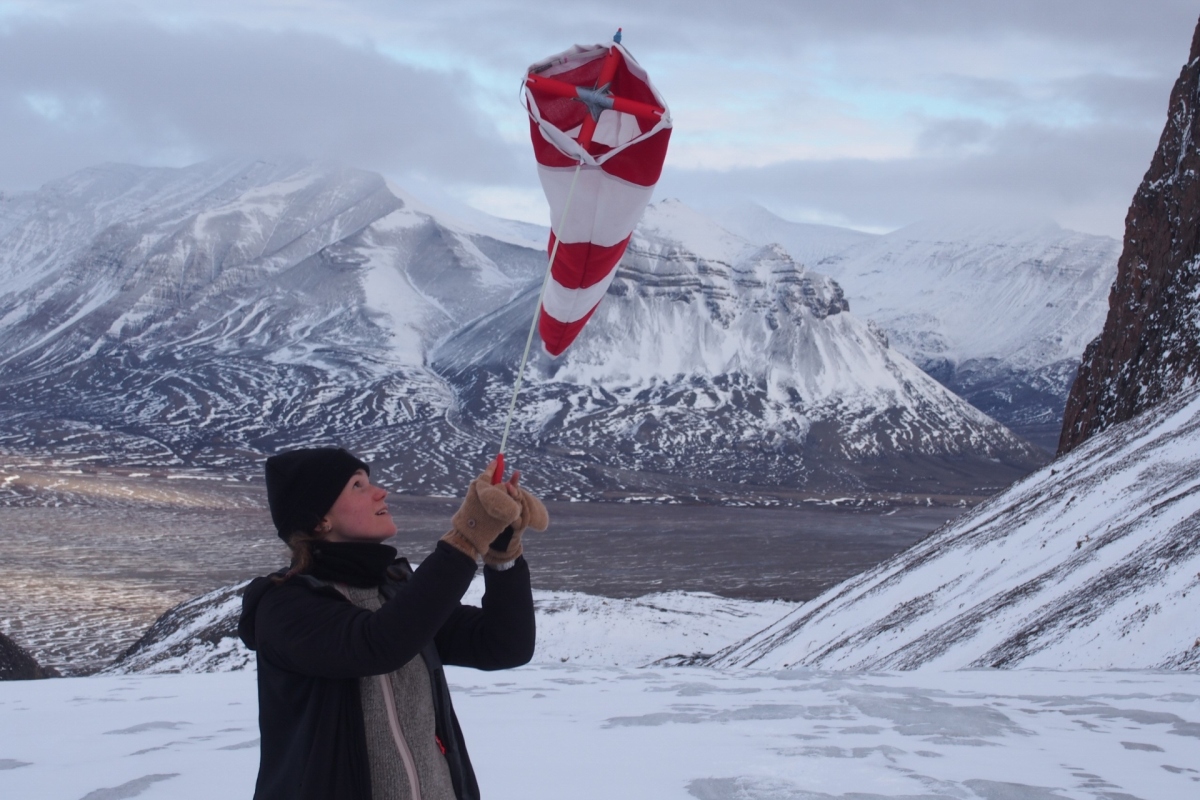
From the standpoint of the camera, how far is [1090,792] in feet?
20.3

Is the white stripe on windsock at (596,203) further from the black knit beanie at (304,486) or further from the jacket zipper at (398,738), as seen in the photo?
the jacket zipper at (398,738)

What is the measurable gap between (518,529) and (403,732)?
0.76m

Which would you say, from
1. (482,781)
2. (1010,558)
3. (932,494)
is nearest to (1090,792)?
(482,781)

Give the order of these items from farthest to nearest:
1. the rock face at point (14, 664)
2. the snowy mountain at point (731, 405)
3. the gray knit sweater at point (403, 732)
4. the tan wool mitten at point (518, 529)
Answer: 1. the snowy mountain at point (731, 405)
2. the rock face at point (14, 664)
3. the tan wool mitten at point (518, 529)
4. the gray knit sweater at point (403, 732)

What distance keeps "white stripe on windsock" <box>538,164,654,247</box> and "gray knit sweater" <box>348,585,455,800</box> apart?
363 cm

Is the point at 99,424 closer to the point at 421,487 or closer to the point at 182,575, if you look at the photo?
the point at 421,487

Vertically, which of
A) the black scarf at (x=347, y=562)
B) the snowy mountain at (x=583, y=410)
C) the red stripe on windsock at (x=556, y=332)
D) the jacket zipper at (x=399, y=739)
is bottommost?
the snowy mountain at (x=583, y=410)

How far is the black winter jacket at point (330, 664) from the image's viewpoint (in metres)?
3.36

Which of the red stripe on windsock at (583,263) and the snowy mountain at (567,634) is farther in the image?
the snowy mountain at (567,634)

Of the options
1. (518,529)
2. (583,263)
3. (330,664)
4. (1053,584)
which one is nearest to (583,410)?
(1053,584)

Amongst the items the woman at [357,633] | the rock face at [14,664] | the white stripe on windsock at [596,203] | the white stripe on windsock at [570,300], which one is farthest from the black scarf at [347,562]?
the rock face at [14,664]

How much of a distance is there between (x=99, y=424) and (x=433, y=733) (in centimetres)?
17362

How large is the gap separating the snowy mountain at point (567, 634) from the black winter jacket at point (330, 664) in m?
26.0

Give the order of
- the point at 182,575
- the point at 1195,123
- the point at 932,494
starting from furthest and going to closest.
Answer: the point at 932,494, the point at 182,575, the point at 1195,123
